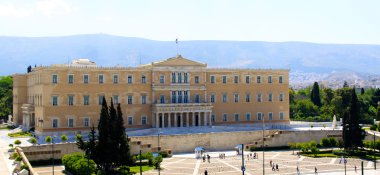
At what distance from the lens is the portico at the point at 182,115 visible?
240 ft

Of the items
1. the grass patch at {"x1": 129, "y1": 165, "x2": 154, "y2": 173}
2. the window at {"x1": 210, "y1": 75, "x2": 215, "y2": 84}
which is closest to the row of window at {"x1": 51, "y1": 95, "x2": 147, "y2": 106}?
the window at {"x1": 210, "y1": 75, "x2": 215, "y2": 84}

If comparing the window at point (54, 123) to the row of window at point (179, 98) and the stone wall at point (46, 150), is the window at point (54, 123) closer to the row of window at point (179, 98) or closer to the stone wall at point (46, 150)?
the row of window at point (179, 98)

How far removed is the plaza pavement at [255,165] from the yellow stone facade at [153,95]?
41.6 feet

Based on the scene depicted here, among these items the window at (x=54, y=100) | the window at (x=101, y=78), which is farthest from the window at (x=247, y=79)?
the window at (x=54, y=100)

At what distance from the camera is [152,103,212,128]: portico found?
73062 millimetres

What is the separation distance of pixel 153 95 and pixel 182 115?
4996 millimetres

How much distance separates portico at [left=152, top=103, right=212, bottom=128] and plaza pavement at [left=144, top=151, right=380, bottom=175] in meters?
11.2

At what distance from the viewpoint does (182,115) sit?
74.6 m

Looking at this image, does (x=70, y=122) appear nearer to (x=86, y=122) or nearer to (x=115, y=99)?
(x=86, y=122)

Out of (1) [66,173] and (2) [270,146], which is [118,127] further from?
(2) [270,146]

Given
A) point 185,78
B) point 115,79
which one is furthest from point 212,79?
point 115,79

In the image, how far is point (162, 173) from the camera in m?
50.3

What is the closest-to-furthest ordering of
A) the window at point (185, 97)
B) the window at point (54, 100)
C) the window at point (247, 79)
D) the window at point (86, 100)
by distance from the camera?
1. the window at point (54, 100)
2. the window at point (86, 100)
3. the window at point (185, 97)
4. the window at point (247, 79)

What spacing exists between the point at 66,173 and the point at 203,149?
19451mm
